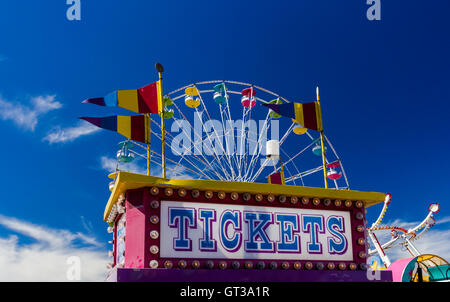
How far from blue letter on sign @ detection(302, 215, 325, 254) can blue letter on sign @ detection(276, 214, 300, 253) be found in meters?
0.25

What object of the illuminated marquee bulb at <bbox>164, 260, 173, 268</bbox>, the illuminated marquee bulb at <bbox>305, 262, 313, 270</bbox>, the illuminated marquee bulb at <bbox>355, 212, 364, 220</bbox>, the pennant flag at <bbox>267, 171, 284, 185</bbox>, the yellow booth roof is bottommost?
the illuminated marquee bulb at <bbox>305, 262, 313, 270</bbox>

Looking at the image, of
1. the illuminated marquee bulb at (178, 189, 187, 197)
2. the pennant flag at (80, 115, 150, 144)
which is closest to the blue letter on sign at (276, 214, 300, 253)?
the illuminated marquee bulb at (178, 189, 187, 197)

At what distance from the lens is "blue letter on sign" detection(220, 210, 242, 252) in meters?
10.2

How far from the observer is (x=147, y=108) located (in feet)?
37.7

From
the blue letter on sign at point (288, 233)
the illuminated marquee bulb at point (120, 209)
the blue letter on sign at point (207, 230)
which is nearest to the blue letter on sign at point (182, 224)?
the blue letter on sign at point (207, 230)

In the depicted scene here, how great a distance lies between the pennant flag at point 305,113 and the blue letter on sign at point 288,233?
124 inches

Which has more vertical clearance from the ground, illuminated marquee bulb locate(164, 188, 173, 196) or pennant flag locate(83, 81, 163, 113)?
pennant flag locate(83, 81, 163, 113)

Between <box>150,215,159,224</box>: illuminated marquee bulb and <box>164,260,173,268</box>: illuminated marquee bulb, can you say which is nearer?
<box>164,260,173,268</box>: illuminated marquee bulb

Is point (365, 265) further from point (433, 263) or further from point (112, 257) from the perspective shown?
point (433, 263)

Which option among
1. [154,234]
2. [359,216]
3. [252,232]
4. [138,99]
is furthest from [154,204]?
[359,216]

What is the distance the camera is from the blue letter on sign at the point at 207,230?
10031mm

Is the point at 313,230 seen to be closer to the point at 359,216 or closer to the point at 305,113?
the point at 359,216

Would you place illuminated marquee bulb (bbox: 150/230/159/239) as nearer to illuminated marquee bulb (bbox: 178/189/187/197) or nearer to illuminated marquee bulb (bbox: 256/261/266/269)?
illuminated marquee bulb (bbox: 178/189/187/197)
